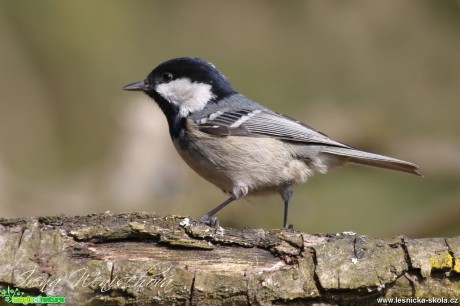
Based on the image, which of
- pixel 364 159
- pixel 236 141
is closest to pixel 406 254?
pixel 364 159

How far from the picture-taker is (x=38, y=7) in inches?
258

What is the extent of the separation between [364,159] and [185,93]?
4.91 ft

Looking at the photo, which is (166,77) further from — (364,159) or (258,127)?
(364,159)

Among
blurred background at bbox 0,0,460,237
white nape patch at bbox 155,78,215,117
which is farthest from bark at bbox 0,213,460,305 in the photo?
blurred background at bbox 0,0,460,237

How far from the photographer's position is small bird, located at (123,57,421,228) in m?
4.53

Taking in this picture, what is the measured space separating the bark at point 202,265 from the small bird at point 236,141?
124 cm

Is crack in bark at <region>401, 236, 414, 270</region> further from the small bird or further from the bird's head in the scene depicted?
the bird's head

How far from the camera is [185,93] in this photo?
4.97 metres

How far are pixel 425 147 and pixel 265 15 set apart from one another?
2803 mm

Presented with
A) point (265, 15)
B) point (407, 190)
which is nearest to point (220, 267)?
point (407, 190)

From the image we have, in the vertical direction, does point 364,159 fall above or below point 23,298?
above

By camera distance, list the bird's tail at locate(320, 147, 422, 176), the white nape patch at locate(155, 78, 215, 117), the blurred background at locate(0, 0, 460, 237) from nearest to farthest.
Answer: the bird's tail at locate(320, 147, 422, 176)
the white nape patch at locate(155, 78, 215, 117)
the blurred background at locate(0, 0, 460, 237)

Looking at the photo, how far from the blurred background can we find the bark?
89.9 inches

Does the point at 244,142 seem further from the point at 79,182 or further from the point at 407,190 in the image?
the point at 407,190
